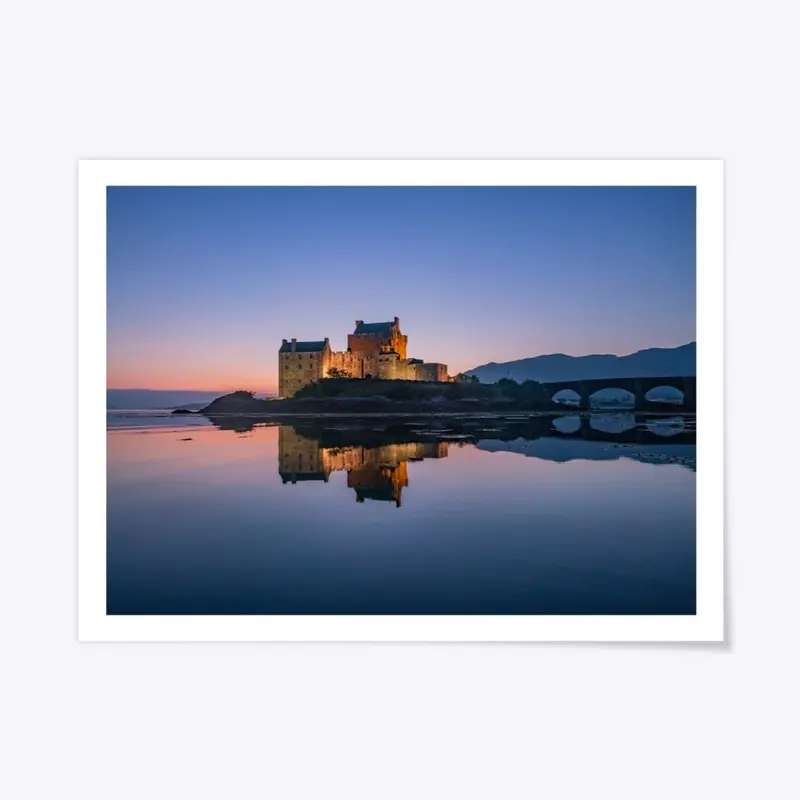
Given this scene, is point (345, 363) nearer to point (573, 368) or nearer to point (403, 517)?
point (403, 517)

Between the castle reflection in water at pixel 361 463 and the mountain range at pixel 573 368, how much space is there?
2.30 ft

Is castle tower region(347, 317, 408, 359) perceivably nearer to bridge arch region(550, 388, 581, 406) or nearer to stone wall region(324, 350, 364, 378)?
stone wall region(324, 350, 364, 378)

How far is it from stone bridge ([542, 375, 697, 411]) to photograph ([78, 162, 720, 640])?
22 mm

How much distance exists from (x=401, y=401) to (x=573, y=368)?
1.27 meters

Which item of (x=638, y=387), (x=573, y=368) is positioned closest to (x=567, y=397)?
(x=573, y=368)

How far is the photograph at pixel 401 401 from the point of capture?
380 centimetres

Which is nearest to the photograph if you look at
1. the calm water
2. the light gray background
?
the calm water

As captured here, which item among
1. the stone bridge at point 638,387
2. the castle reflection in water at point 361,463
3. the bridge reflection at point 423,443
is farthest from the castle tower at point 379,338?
the stone bridge at point 638,387

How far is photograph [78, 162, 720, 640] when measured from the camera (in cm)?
380
